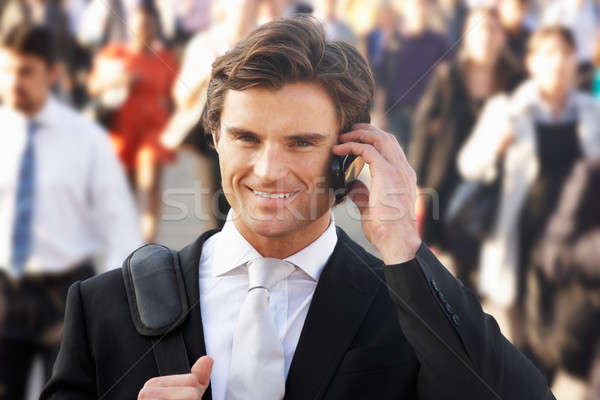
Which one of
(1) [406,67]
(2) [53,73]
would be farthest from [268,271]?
(1) [406,67]

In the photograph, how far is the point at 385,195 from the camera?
7.16 feet

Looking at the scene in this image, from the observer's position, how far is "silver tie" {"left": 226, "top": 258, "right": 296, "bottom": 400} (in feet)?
6.77

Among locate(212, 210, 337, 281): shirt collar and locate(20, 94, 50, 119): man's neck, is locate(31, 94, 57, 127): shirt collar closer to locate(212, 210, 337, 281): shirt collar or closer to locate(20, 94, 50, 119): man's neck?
locate(20, 94, 50, 119): man's neck

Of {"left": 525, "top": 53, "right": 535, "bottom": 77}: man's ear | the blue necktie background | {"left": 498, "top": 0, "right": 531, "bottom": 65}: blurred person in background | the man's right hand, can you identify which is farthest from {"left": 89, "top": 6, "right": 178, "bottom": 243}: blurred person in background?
the man's right hand

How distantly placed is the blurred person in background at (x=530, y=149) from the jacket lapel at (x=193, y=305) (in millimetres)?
3453

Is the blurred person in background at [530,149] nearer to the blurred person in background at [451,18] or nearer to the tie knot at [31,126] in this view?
the blurred person in background at [451,18]

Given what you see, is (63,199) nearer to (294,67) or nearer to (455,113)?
(455,113)

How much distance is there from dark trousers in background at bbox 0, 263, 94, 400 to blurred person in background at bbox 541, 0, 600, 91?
3.37 m

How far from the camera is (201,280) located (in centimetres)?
229

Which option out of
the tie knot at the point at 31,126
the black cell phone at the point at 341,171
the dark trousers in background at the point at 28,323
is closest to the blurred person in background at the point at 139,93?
the tie knot at the point at 31,126

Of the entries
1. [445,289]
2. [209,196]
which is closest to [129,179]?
[209,196]

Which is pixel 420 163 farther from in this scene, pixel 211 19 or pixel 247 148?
pixel 247 148

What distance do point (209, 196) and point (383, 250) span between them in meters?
3.40

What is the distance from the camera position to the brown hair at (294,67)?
7.18 feet
